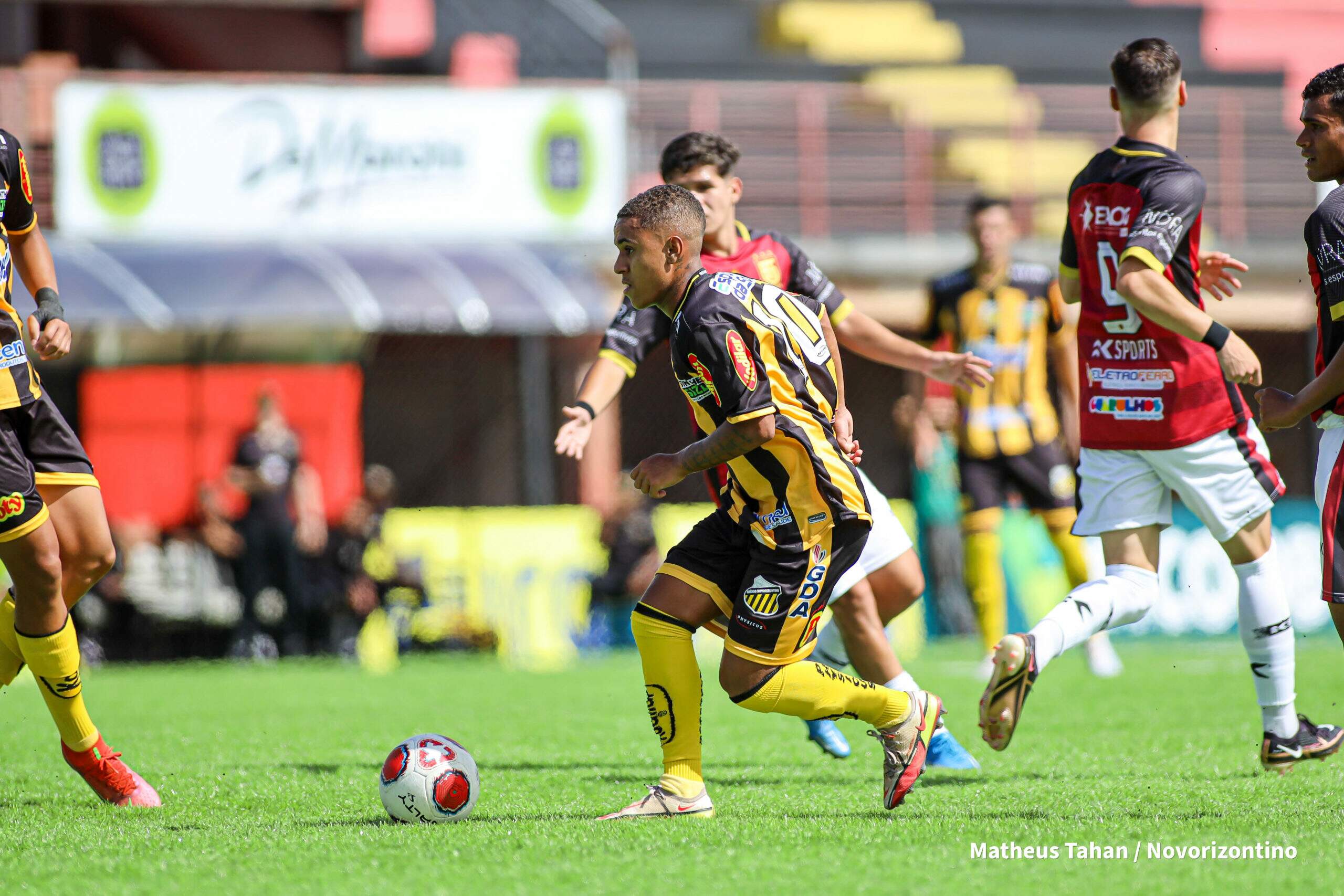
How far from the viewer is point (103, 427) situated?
605 inches

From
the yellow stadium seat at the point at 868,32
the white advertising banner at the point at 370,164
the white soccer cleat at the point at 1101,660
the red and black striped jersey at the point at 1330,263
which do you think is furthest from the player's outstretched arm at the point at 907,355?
the yellow stadium seat at the point at 868,32

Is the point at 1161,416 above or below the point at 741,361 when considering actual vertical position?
below

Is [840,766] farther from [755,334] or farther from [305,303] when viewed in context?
[305,303]

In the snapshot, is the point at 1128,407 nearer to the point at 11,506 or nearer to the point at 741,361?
the point at 741,361

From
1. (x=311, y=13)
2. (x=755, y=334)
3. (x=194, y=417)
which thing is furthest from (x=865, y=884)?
(x=311, y=13)

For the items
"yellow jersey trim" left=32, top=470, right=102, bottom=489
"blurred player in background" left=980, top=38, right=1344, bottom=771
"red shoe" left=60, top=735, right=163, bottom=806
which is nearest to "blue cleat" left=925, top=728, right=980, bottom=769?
"blurred player in background" left=980, top=38, right=1344, bottom=771

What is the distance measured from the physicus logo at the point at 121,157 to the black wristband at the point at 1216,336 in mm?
13094

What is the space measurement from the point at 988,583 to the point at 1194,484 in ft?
11.7

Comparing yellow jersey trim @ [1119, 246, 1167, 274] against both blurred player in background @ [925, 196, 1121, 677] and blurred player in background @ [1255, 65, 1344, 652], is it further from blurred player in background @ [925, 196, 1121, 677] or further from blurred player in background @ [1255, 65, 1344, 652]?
blurred player in background @ [925, 196, 1121, 677]

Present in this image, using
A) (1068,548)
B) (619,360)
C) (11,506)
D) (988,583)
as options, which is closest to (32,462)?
(11,506)

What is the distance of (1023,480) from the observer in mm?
8766

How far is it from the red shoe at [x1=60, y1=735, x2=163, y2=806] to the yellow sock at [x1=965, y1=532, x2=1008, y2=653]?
16.1 ft

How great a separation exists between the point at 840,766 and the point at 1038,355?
13.3ft

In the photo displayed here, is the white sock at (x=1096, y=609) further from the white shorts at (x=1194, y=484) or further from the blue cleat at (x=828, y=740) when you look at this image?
the blue cleat at (x=828, y=740)
